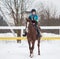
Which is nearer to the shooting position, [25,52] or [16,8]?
[25,52]

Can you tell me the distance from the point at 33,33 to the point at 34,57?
0.94 meters

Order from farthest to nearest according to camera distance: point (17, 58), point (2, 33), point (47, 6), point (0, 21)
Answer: point (47, 6)
point (0, 21)
point (2, 33)
point (17, 58)

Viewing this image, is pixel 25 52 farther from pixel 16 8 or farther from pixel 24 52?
pixel 16 8

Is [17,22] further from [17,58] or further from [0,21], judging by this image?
[17,58]

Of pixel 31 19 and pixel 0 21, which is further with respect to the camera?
pixel 0 21

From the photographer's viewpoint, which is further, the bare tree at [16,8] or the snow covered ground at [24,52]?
the bare tree at [16,8]

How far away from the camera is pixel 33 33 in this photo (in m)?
9.64

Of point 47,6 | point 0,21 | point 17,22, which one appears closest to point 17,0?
point 17,22

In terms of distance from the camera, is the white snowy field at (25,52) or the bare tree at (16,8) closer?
the white snowy field at (25,52)

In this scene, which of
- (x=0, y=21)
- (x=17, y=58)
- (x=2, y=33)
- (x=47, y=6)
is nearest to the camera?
(x=17, y=58)

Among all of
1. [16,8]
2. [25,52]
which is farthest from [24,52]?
[16,8]

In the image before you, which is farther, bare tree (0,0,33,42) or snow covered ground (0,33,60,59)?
bare tree (0,0,33,42)

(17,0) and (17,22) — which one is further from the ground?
(17,0)

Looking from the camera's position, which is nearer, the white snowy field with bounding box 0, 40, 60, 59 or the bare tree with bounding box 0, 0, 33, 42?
the white snowy field with bounding box 0, 40, 60, 59
